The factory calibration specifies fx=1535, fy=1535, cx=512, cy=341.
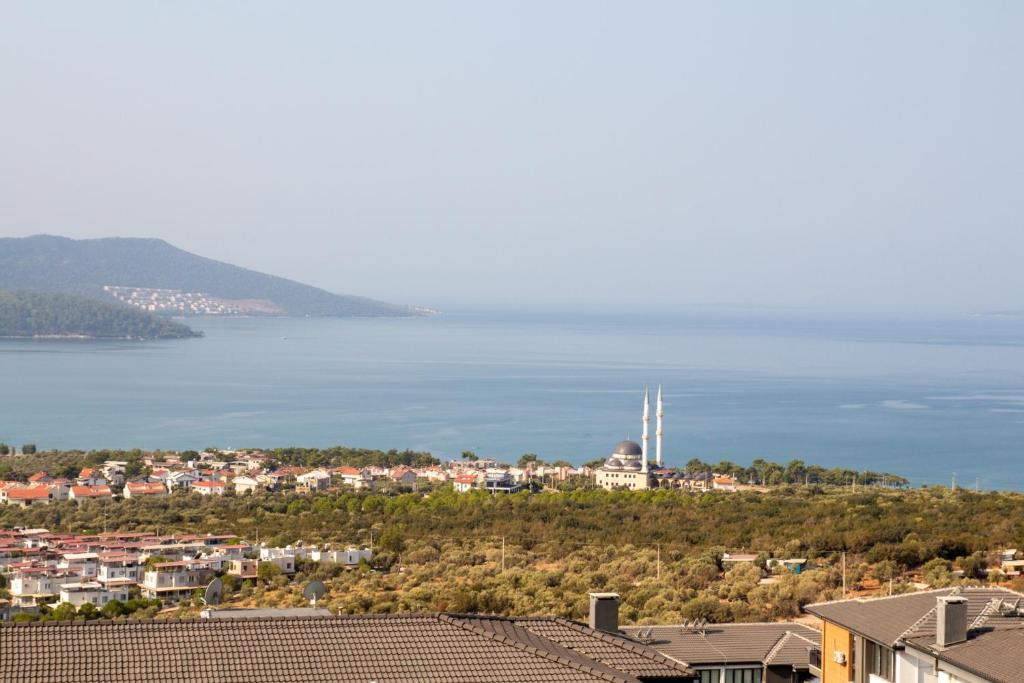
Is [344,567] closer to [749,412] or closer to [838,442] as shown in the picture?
[838,442]

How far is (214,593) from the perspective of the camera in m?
20.1

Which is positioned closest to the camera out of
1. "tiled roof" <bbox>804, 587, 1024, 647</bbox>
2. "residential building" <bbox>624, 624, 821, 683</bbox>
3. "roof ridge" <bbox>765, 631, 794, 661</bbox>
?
"tiled roof" <bbox>804, 587, 1024, 647</bbox>

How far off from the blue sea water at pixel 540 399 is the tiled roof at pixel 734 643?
45.8 meters

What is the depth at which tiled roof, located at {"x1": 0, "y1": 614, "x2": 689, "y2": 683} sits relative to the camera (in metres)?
7.29

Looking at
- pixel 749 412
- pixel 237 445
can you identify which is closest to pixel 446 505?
pixel 237 445

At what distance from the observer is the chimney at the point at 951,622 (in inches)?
317

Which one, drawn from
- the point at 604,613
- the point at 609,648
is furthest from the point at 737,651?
the point at 609,648

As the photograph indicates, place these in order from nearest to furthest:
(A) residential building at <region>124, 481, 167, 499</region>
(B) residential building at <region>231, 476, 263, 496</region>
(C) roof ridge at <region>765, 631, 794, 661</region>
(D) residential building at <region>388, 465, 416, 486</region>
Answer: (C) roof ridge at <region>765, 631, 794, 661</region> < (A) residential building at <region>124, 481, 167, 499</region> < (B) residential building at <region>231, 476, 263, 496</region> < (D) residential building at <region>388, 465, 416, 486</region>

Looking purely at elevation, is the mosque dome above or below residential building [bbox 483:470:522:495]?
above

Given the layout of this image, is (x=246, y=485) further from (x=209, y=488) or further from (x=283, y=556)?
(x=283, y=556)

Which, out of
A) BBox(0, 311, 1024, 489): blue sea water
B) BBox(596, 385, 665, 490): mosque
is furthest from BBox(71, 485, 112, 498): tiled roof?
BBox(0, 311, 1024, 489): blue sea water

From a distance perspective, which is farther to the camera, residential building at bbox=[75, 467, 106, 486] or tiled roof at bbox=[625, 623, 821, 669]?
residential building at bbox=[75, 467, 106, 486]

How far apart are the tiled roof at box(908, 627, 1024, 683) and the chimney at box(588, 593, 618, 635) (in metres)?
2.09

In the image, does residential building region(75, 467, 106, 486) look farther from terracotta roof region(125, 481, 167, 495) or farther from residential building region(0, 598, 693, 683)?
residential building region(0, 598, 693, 683)
